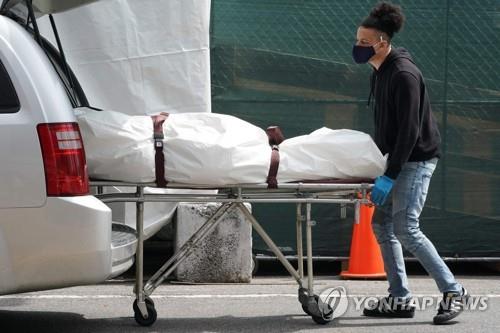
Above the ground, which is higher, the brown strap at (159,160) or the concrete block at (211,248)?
the brown strap at (159,160)

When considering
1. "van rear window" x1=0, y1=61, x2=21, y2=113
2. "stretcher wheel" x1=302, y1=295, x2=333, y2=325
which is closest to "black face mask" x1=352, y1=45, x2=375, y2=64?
"stretcher wheel" x1=302, y1=295, x2=333, y2=325

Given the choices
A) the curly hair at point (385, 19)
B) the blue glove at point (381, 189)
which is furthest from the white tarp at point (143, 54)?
the blue glove at point (381, 189)

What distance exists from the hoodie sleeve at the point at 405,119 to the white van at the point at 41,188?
1.75 meters

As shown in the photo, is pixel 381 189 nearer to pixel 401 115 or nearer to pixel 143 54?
pixel 401 115

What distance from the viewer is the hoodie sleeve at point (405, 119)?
6.06m

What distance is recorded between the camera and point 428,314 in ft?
21.8

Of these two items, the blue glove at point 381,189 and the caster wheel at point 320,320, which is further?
the caster wheel at point 320,320

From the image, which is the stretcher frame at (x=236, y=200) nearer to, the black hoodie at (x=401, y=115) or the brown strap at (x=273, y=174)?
the brown strap at (x=273, y=174)

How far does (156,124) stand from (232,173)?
1.72ft

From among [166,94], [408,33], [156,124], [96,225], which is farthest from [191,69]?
[96,225]

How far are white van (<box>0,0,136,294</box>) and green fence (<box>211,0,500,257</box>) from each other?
3552mm

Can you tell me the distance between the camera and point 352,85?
886 centimetres

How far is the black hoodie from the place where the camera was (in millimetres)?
6066

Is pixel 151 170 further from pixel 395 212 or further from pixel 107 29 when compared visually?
pixel 107 29
